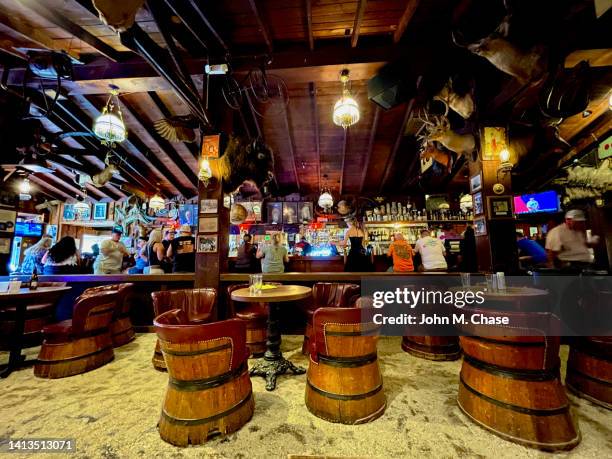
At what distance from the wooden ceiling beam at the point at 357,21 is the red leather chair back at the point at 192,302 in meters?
3.86

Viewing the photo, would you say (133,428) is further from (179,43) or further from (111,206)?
(111,206)

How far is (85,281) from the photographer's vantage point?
4488mm

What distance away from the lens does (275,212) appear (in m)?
9.24

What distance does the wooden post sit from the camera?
13.2 ft

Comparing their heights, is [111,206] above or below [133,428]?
above

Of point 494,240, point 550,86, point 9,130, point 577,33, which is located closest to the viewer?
point 577,33

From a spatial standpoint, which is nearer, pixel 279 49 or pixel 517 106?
pixel 279 49

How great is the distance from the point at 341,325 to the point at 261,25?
380 centimetres

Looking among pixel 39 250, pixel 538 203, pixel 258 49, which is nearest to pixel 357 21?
pixel 258 49

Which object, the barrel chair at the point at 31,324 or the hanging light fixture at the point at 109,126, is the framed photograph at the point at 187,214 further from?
the barrel chair at the point at 31,324

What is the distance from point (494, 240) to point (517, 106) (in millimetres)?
2208

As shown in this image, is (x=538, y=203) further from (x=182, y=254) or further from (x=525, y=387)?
(x=182, y=254)

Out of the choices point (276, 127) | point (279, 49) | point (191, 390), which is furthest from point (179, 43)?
point (191, 390)

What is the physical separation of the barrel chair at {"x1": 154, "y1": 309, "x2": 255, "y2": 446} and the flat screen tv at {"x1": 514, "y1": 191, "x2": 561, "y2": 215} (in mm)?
8805
